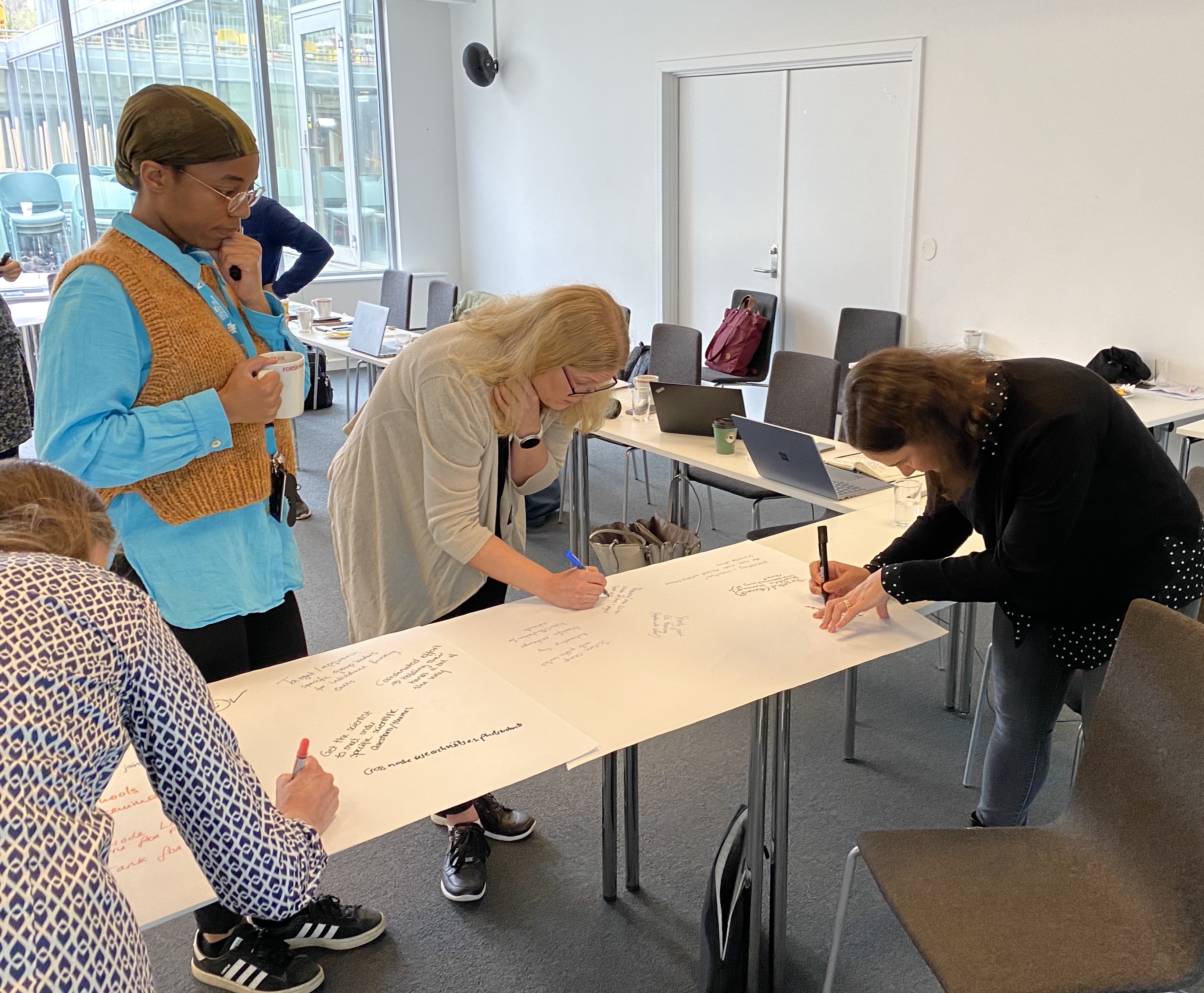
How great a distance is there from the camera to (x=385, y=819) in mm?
1310

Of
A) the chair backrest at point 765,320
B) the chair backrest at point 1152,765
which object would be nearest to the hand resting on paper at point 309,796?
the chair backrest at point 1152,765

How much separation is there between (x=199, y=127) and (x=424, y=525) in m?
0.79

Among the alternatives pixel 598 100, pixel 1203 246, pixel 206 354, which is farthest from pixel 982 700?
pixel 598 100

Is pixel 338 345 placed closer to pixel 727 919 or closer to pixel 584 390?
pixel 584 390

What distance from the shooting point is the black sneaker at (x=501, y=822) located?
8.05 ft

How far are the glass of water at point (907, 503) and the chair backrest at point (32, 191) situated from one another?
683 cm

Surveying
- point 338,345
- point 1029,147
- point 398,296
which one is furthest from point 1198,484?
point 398,296

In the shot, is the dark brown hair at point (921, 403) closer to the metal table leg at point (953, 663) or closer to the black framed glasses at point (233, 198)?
the black framed glasses at point (233, 198)

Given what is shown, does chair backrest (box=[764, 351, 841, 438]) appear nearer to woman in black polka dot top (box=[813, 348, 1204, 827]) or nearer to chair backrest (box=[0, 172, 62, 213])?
woman in black polka dot top (box=[813, 348, 1204, 827])

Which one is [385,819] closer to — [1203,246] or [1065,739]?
[1065,739]

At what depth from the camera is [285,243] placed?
427cm

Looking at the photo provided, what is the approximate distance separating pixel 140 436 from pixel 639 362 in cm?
392

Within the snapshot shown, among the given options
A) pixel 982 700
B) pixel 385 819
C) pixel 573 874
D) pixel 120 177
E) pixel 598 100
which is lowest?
pixel 573 874

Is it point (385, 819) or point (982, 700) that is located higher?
point (385, 819)
